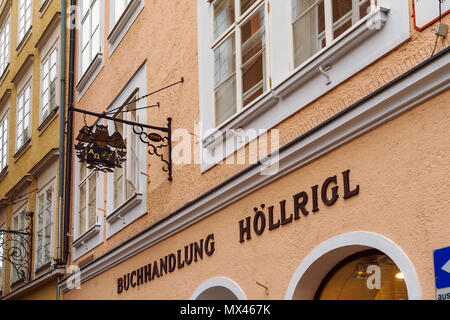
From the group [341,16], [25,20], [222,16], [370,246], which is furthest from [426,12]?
[25,20]

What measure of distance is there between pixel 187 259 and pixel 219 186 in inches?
52.2

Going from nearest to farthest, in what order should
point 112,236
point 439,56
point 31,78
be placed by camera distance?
1. point 439,56
2. point 112,236
3. point 31,78

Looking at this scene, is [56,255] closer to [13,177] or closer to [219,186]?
[13,177]

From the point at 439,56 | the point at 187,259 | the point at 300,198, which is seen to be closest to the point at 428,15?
the point at 439,56

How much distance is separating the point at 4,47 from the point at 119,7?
10.7 metres

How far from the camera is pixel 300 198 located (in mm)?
6930

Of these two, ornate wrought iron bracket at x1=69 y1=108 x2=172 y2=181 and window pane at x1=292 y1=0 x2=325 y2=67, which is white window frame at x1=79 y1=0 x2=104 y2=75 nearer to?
ornate wrought iron bracket at x1=69 y1=108 x2=172 y2=181

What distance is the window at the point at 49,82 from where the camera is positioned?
54.6 feet

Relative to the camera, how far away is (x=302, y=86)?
7.03 metres

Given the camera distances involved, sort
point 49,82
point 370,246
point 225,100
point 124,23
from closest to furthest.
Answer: point 370,246
point 225,100
point 124,23
point 49,82

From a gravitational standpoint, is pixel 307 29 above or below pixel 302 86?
above

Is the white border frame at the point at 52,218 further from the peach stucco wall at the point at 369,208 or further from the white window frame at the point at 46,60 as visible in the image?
the peach stucco wall at the point at 369,208

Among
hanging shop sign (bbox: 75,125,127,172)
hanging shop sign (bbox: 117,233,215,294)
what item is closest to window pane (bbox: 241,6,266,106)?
hanging shop sign (bbox: 117,233,215,294)

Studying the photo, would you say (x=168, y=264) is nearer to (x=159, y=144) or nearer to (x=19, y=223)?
(x=159, y=144)
